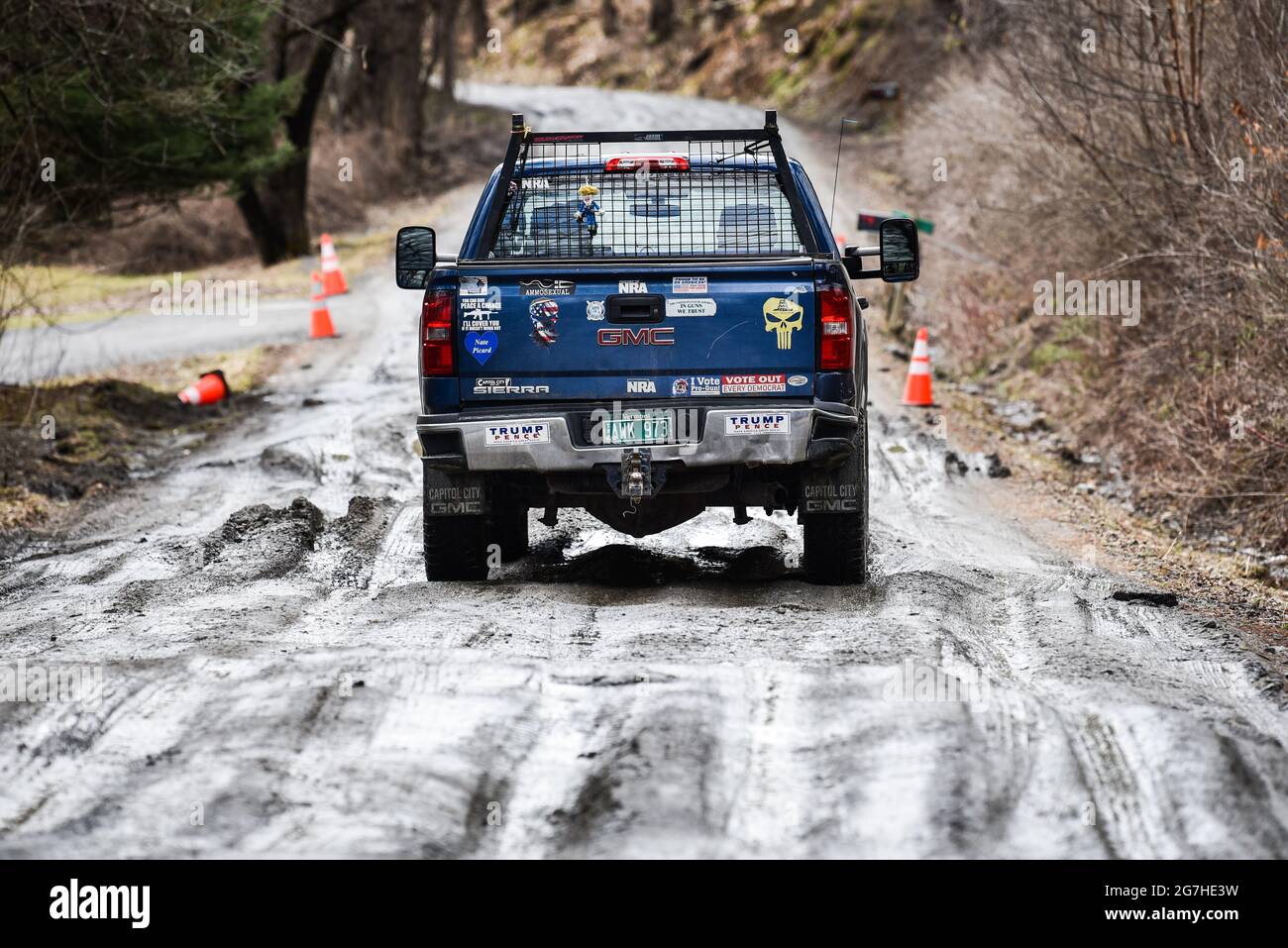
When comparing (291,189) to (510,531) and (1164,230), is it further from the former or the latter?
(510,531)

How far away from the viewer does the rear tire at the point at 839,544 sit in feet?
25.3

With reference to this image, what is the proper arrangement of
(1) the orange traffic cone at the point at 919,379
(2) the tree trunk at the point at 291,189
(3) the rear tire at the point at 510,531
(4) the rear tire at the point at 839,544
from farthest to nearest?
(2) the tree trunk at the point at 291,189 → (1) the orange traffic cone at the point at 919,379 → (3) the rear tire at the point at 510,531 → (4) the rear tire at the point at 839,544

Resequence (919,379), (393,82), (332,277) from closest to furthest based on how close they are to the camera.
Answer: (919,379) < (332,277) < (393,82)

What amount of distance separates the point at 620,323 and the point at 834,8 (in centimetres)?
4736

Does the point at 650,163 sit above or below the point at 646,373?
above

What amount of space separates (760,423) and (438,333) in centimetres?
155

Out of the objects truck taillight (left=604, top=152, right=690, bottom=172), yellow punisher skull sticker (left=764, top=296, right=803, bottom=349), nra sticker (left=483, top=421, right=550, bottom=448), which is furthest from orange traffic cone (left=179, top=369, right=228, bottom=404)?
yellow punisher skull sticker (left=764, top=296, right=803, bottom=349)

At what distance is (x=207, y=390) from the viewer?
15516 millimetres

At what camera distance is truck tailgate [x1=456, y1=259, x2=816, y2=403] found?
723 cm

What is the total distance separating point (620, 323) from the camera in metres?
7.27

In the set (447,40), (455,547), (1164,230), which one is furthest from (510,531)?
(447,40)

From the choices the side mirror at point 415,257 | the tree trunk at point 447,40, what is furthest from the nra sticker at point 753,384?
the tree trunk at point 447,40

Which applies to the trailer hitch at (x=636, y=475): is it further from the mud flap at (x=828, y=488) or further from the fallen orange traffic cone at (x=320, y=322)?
the fallen orange traffic cone at (x=320, y=322)

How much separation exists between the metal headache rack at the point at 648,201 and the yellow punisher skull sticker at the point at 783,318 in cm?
46
